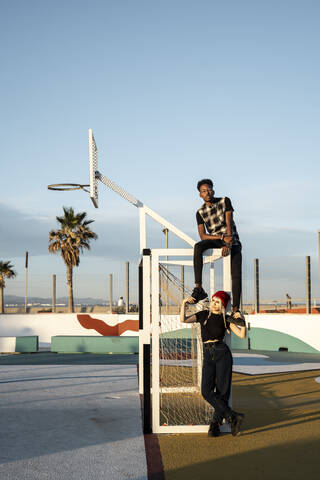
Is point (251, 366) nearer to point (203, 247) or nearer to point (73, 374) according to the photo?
point (73, 374)

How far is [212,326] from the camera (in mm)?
7059

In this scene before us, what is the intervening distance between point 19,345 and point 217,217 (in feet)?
61.2

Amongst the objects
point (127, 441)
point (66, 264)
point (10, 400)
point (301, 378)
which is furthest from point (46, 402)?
point (66, 264)

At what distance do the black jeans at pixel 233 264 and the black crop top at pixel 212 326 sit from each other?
341 millimetres

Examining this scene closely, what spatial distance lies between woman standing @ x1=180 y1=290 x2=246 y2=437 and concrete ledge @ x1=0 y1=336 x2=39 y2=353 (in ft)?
59.1

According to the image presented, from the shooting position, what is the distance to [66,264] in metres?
46.7

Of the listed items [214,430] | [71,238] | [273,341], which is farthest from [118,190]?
[71,238]

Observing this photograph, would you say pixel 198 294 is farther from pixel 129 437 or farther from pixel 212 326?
pixel 129 437

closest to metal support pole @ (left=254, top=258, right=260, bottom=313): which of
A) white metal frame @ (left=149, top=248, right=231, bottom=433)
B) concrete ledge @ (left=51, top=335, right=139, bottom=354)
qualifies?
concrete ledge @ (left=51, top=335, right=139, bottom=354)

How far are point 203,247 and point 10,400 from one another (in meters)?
5.53

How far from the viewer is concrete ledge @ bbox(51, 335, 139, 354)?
2305 centimetres

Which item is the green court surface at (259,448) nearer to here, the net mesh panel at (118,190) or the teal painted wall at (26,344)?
the net mesh panel at (118,190)

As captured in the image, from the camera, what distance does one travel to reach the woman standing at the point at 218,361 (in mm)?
6898

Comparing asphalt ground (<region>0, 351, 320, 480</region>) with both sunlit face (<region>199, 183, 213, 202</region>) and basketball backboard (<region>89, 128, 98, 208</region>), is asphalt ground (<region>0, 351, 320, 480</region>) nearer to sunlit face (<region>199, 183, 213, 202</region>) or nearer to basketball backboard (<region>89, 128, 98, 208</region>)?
Result: sunlit face (<region>199, 183, 213, 202</region>)
